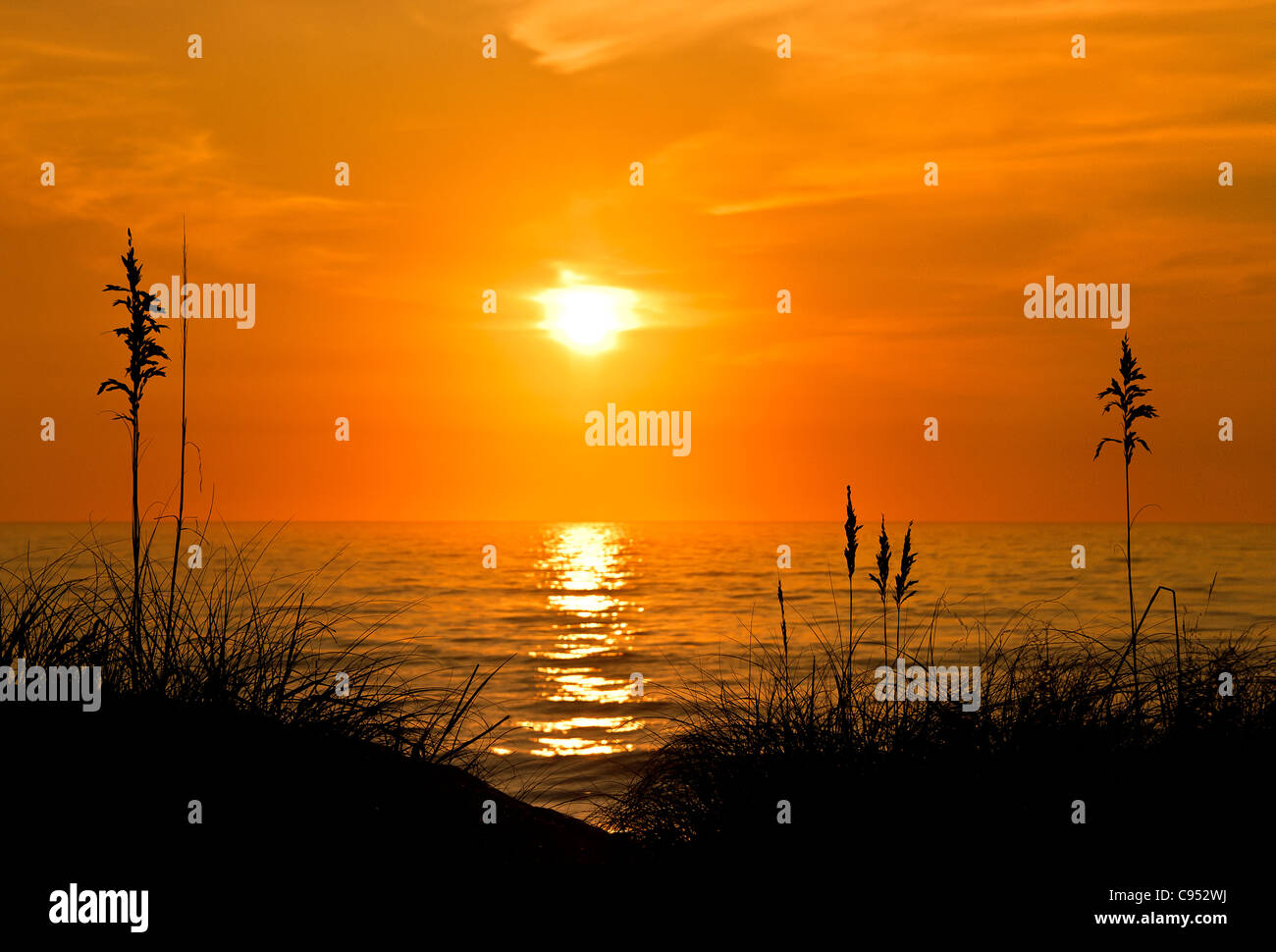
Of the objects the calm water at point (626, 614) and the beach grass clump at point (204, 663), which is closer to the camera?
the beach grass clump at point (204, 663)

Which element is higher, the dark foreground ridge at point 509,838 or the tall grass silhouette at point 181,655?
the tall grass silhouette at point 181,655

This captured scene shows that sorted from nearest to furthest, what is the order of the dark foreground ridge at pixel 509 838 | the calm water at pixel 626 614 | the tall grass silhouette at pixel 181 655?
1. the dark foreground ridge at pixel 509 838
2. the tall grass silhouette at pixel 181 655
3. the calm water at pixel 626 614

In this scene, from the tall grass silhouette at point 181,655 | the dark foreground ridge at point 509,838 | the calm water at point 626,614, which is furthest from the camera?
the calm water at point 626,614

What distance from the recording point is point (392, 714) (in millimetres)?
5828

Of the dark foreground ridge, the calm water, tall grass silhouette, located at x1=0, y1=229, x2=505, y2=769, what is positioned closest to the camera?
the dark foreground ridge

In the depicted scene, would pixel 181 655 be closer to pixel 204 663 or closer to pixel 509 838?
pixel 204 663

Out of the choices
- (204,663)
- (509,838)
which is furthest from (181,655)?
(509,838)

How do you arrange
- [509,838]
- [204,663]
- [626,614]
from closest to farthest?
[509,838] < [204,663] < [626,614]

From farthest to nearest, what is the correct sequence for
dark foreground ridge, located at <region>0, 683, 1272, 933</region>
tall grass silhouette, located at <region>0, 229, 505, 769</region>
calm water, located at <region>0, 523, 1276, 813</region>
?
calm water, located at <region>0, 523, 1276, 813</region>, tall grass silhouette, located at <region>0, 229, 505, 769</region>, dark foreground ridge, located at <region>0, 683, 1272, 933</region>

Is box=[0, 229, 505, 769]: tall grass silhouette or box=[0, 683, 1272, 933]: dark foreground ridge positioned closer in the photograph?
box=[0, 683, 1272, 933]: dark foreground ridge

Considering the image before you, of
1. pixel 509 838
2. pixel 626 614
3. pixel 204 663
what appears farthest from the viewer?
pixel 626 614

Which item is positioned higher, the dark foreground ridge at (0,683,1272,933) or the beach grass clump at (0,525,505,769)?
the beach grass clump at (0,525,505,769)
